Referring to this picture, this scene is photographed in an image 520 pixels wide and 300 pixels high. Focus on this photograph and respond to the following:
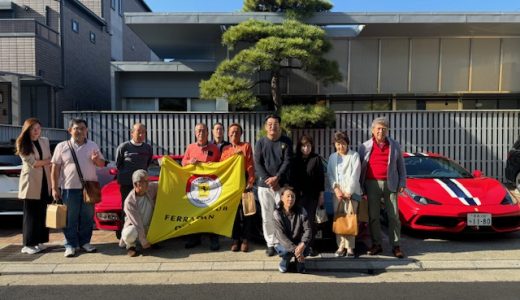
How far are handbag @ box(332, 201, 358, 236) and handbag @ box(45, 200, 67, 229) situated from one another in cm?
334

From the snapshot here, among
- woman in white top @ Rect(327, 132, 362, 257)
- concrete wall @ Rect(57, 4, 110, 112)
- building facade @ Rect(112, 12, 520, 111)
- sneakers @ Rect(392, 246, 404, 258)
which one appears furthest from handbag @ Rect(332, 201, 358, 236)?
concrete wall @ Rect(57, 4, 110, 112)

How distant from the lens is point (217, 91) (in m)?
10.7

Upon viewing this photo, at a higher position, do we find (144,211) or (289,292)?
(144,211)

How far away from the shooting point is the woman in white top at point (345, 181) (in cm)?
543

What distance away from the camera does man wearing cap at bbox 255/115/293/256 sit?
541cm

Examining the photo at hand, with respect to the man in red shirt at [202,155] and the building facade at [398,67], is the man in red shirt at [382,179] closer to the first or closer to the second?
the man in red shirt at [202,155]

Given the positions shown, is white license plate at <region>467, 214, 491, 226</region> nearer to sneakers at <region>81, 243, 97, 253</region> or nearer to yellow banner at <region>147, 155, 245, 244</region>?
yellow banner at <region>147, 155, 245, 244</region>

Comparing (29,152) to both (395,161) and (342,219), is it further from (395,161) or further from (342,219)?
(395,161)

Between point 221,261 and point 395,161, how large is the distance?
2493mm

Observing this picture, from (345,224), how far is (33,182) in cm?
397

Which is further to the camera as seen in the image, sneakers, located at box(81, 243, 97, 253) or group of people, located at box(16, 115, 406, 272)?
sneakers, located at box(81, 243, 97, 253)

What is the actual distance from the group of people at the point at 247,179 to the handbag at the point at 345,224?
8 centimetres

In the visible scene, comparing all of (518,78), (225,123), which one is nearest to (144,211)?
(225,123)

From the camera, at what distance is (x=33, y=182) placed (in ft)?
18.7
